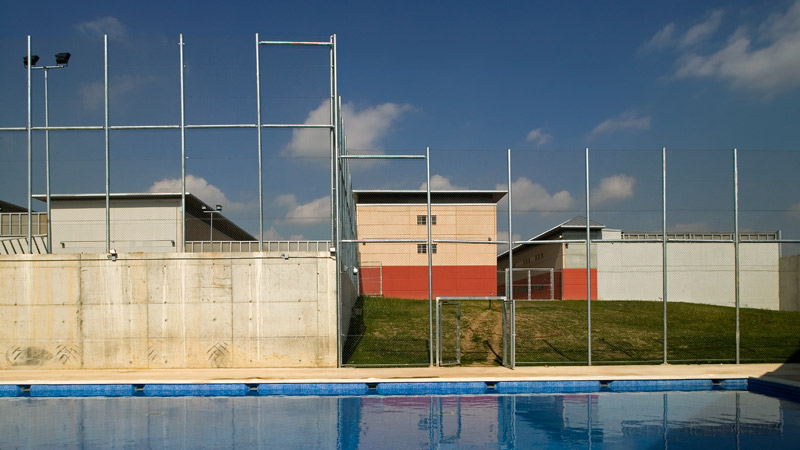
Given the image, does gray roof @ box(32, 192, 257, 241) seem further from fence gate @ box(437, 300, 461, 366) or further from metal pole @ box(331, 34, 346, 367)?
fence gate @ box(437, 300, 461, 366)

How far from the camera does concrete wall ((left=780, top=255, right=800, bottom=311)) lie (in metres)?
16.7

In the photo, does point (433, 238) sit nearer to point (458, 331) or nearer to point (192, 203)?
point (458, 331)

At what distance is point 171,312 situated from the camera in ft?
45.8

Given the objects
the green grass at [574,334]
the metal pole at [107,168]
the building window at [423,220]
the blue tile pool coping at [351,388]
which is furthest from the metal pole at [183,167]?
the building window at [423,220]

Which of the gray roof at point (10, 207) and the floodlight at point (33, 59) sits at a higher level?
the floodlight at point (33, 59)

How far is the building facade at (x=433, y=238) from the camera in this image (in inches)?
575

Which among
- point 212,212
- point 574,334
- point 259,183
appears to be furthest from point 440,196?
point 574,334

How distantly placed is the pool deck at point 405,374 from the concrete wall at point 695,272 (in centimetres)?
278

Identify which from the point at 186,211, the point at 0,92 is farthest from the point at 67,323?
the point at 0,92

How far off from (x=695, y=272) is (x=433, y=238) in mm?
6966

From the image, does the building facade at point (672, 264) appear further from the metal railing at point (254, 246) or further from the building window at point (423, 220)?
→ the metal railing at point (254, 246)

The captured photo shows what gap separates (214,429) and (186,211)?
6.50m

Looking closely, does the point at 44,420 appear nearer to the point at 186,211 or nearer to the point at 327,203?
the point at 186,211

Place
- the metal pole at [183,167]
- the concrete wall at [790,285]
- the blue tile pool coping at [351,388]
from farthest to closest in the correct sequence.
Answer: the concrete wall at [790,285] < the metal pole at [183,167] < the blue tile pool coping at [351,388]
